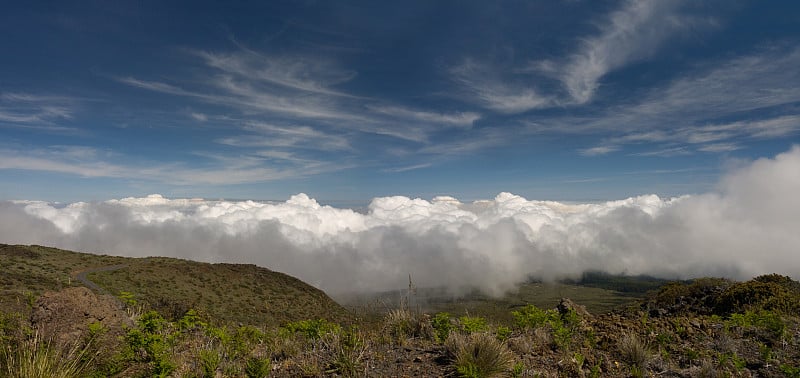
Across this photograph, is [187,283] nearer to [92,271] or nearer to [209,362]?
[92,271]

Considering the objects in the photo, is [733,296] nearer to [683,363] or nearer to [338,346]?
[683,363]

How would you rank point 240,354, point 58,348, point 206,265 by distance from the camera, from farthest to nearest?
point 206,265 < point 240,354 < point 58,348

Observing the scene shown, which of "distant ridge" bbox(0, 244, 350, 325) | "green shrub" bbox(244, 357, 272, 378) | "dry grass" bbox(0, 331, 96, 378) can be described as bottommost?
"distant ridge" bbox(0, 244, 350, 325)

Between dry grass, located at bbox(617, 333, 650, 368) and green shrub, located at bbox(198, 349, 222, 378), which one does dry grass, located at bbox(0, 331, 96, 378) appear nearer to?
green shrub, located at bbox(198, 349, 222, 378)

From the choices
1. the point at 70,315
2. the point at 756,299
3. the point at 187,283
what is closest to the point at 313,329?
the point at 70,315

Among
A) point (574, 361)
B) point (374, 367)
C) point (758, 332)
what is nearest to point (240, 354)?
point (374, 367)

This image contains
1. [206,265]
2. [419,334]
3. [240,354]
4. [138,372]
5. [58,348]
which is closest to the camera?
[138,372]

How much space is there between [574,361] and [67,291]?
38.4 ft

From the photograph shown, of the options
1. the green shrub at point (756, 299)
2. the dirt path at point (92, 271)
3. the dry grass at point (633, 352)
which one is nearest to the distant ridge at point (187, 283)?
the dirt path at point (92, 271)

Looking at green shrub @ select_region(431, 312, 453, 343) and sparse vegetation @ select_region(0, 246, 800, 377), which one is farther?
green shrub @ select_region(431, 312, 453, 343)

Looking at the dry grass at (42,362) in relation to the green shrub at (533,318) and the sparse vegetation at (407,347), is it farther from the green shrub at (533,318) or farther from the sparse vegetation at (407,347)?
the green shrub at (533,318)

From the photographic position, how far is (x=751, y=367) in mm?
6820

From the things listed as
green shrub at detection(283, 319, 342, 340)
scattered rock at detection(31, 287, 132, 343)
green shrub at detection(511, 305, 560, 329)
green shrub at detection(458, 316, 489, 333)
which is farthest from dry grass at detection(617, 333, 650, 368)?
scattered rock at detection(31, 287, 132, 343)

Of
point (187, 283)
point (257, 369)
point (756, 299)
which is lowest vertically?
point (187, 283)
